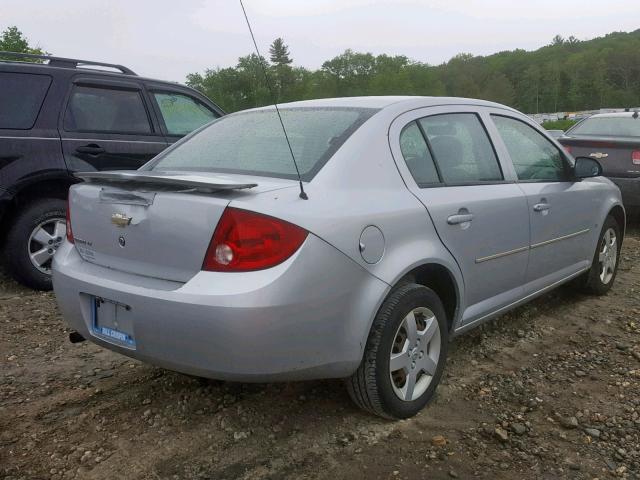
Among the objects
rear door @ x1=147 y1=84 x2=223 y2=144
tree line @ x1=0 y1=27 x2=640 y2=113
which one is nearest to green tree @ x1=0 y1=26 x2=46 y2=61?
rear door @ x1=147 y1=84 x2=223 y2=144

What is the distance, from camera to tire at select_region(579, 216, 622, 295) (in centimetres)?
460

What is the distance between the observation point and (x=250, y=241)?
2.24 m

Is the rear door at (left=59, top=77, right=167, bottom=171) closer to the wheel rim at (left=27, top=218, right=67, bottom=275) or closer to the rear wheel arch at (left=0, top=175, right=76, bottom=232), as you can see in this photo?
the rear wheel arch at (left=0, top=175, right=76, bottom=232)

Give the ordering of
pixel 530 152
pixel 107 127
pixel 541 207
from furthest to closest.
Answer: pixel 107 127, pixel 530 152, pixel 541 207

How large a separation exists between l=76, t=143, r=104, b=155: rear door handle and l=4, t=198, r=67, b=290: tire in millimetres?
444

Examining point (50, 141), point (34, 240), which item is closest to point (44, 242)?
point (34, 240)

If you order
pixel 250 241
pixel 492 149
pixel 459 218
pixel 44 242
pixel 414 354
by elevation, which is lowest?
pixel 414 354

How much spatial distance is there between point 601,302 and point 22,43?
127 feet

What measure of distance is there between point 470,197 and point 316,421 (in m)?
1.35

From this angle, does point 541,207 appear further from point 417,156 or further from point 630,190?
point 630,190

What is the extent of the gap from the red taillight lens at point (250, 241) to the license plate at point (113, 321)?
1.50 feet

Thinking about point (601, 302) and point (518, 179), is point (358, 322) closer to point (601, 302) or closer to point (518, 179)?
point (518, 179)

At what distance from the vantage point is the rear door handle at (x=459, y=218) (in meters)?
2.92

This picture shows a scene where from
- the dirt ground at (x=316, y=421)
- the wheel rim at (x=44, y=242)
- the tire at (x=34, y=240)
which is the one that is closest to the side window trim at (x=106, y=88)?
the tire at (x=34, y=240)
